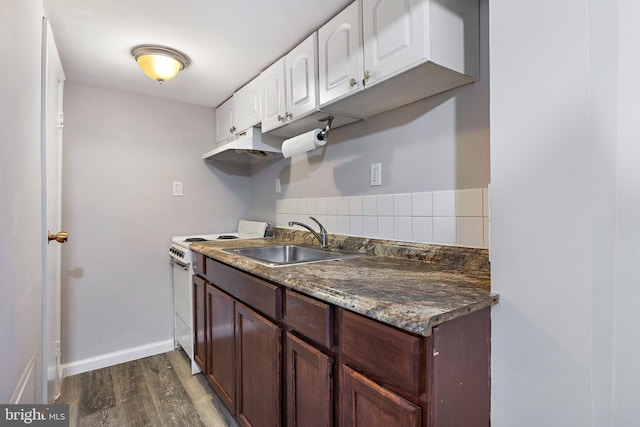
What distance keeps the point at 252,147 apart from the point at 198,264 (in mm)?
836

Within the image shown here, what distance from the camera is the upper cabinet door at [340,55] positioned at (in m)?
1.34

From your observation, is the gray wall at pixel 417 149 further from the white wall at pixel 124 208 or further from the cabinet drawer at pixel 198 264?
the white wall at pixel 124 208

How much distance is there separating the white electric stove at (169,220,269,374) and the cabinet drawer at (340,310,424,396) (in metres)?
1.54

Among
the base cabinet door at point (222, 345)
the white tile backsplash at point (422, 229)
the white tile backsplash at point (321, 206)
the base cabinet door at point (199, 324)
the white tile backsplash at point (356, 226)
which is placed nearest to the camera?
the white tile backsplash at point (422, 229)

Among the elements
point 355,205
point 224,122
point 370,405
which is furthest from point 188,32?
point 370,405

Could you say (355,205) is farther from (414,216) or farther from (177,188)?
(177,188)

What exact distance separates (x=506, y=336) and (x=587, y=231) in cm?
33

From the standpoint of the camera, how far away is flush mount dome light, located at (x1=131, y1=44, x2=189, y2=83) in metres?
1.78

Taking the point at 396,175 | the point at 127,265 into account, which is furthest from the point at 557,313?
the point at 127,265

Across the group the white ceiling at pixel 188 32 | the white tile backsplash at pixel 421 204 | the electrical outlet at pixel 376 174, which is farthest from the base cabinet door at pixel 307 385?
the white ceiling at pixel 188 32

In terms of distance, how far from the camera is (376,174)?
1.68 metres

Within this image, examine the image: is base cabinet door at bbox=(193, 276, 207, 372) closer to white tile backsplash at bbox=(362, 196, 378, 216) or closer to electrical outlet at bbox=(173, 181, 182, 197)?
electrical outlet at bbox=(173, 181, 182, 197)

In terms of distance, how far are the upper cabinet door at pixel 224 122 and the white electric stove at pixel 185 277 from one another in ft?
2.37

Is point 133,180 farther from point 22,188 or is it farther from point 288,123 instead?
point 22,188
